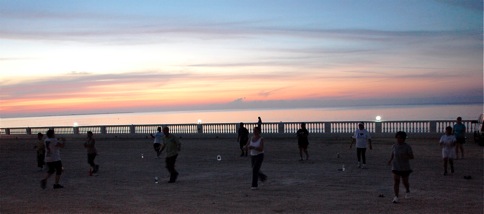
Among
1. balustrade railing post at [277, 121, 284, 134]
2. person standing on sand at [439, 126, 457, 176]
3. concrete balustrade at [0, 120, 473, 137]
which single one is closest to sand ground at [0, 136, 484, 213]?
person standing on sand at [439, 126, 457, 176]

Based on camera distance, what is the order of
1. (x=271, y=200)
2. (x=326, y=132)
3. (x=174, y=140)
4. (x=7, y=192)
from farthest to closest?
1. (x=326, y=132)
2. (x=174, y=140)
3. (x=7, y=192)
4. (x=271, y=200)

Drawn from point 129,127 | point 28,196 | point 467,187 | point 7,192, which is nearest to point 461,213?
point 467,187

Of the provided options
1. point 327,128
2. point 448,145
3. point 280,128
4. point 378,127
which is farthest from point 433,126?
point 448,145

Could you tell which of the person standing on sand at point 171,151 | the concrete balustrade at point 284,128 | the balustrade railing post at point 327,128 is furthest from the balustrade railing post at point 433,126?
the person standing on sand at point 171,151

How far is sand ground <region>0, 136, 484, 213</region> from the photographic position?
1190 centimetres

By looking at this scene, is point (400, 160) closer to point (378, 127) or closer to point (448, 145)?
point (448, 145)

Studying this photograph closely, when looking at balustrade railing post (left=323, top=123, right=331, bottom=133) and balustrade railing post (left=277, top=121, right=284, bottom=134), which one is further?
balustrade railing post (left=277, top=121, right=284, bottom=134)

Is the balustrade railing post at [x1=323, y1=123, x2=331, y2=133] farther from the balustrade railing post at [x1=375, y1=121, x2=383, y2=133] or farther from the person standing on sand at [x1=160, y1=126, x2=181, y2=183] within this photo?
the person standing on sand at [x1=160, y1=126, x2=181, y2=183]

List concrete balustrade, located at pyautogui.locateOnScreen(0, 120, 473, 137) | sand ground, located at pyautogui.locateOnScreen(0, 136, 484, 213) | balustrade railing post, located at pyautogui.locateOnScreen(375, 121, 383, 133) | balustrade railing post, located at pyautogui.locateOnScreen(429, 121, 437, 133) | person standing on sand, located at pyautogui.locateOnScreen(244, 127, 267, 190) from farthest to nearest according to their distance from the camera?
balustrade railing post, located at pyautogui.locateOnScreen(375, 121, 383, 133) < concrete balustrade, located at pyautogui.locateOnScreen(0, 120, 473, 137) < balustrade railing post, located at pyautogui.locateOnScreen(429, 121, 437, 133) < person standing on sand, located at pyautogui.locateOnScreen(244, 127, 267, 190) < sand ground, located at pyautogui.locateOnScreen(0, 136, 484, 213)

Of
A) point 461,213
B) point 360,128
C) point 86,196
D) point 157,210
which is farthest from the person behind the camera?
point 360,128

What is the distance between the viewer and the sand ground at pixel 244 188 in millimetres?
11898

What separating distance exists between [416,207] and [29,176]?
13973mm

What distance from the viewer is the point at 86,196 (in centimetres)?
1401

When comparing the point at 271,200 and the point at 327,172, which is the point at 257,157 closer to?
the point at 271,200
